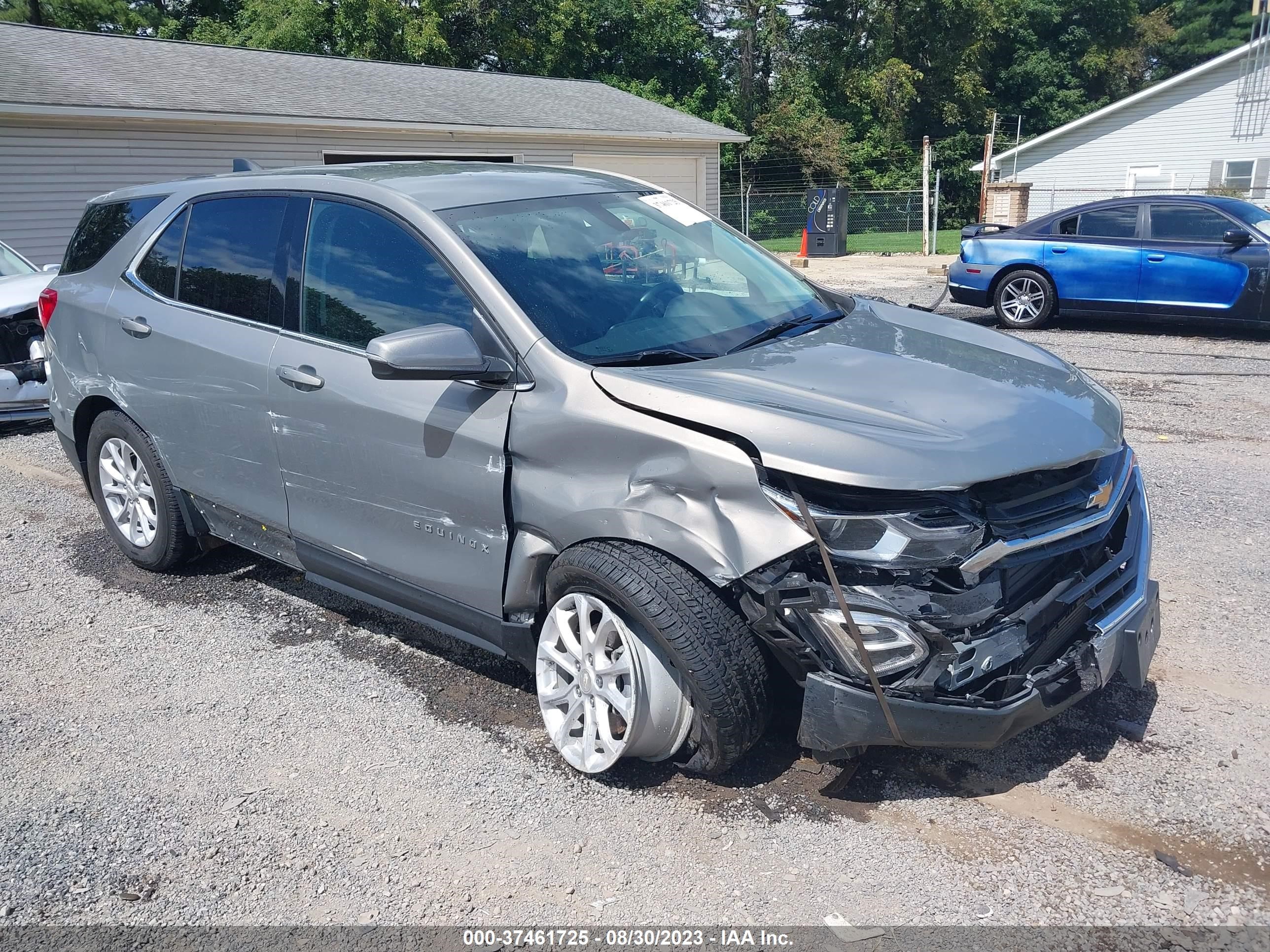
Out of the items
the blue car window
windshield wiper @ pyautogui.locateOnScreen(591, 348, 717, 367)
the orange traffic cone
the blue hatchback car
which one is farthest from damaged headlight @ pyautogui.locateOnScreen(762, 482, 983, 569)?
the orange traffic cone

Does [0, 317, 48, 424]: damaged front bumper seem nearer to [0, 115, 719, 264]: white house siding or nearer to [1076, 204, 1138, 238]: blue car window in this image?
[0, 115, 719, 264]: white house siding

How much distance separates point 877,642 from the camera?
9.23 feet

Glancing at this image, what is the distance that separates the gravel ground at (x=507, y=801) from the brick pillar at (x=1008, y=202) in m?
19.9

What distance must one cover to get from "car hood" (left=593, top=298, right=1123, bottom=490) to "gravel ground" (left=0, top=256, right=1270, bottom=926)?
39.0 inches

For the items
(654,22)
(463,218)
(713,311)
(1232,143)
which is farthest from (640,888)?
(654,22)

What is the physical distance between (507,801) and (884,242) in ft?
100

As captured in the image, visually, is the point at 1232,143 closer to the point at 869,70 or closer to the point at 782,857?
the point at 869,70

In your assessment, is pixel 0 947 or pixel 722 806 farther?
pixel 722 806

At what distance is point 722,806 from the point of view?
10.5 feet

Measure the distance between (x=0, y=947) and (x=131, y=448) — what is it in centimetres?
271

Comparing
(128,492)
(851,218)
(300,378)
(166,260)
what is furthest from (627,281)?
(851,218)

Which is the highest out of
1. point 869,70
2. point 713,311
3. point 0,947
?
point 869,70

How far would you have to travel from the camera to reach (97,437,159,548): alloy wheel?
502cm

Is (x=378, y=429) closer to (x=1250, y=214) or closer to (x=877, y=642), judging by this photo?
(x=877, y=642)
